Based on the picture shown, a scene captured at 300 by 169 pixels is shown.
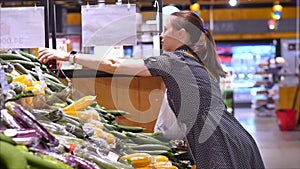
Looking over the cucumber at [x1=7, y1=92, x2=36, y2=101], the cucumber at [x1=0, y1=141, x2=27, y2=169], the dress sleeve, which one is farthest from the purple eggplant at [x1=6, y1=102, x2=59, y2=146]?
the dress sleeve

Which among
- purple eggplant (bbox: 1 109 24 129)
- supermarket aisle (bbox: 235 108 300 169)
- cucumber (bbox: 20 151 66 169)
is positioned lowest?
supermarket aisle (bbox: 235 108 300 169)

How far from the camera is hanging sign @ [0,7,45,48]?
3416mm

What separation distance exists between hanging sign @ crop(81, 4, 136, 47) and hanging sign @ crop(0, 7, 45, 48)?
0.27 meters

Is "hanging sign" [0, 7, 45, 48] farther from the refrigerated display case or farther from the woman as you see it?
the refrigerated display case

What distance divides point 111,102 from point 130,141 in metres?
0.67

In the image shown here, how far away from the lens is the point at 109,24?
3439 millimetres

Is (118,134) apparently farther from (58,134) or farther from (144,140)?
(58,134)

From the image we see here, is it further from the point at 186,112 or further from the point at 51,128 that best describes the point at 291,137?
the point at 51,128

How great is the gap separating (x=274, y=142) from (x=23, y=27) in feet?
26.5

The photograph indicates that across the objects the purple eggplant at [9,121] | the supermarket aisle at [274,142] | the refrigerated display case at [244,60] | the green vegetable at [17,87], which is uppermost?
the green vegetable at [17,87]

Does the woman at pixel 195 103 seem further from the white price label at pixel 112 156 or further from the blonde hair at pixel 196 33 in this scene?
the white price label at pixel 112 156

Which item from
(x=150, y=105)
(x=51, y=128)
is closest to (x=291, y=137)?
(x=150, y=105)

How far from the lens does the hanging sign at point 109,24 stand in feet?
11.3

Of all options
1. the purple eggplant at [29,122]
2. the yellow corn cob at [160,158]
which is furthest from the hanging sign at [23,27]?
the purple eggplant at [29,122]
